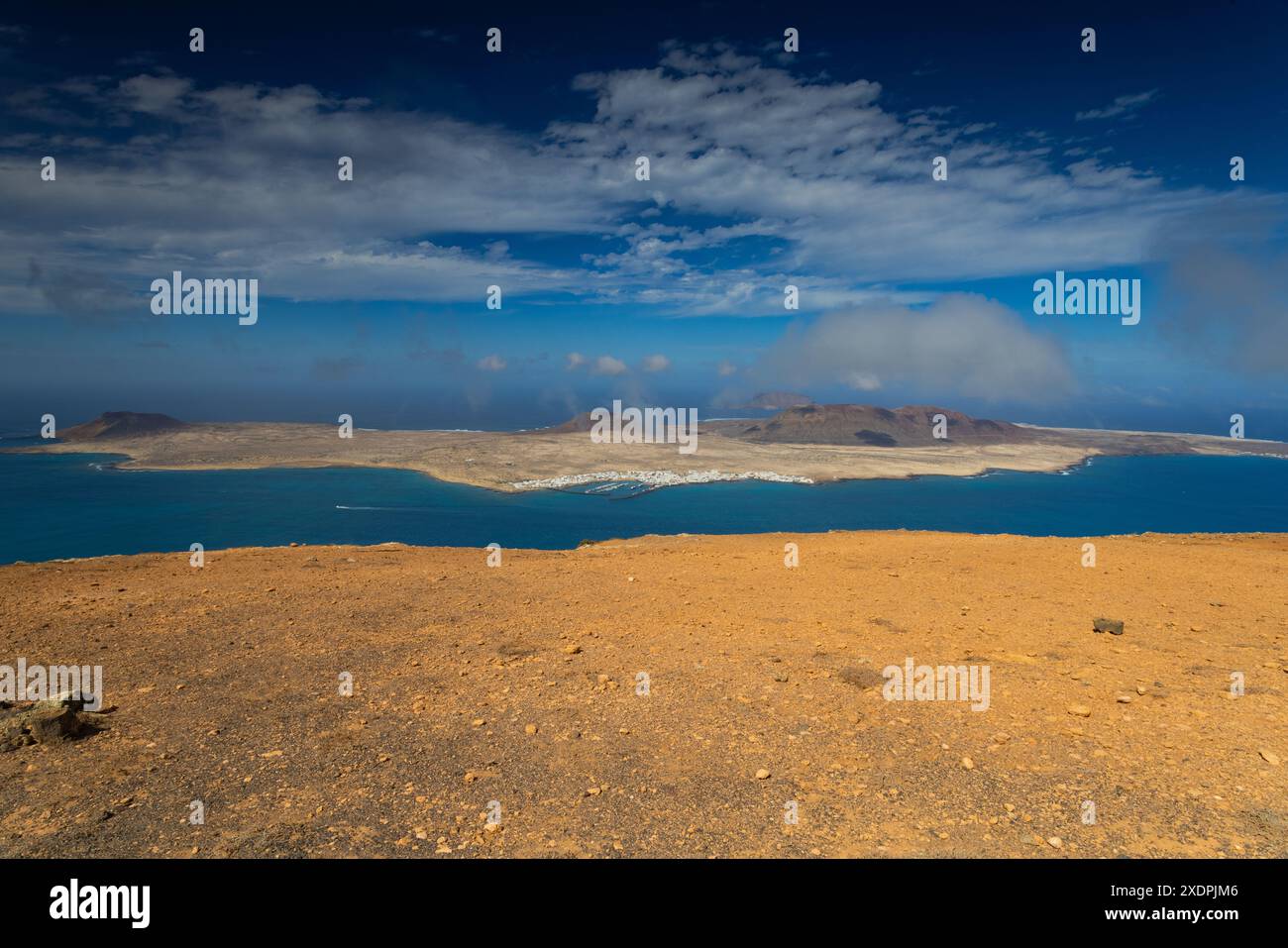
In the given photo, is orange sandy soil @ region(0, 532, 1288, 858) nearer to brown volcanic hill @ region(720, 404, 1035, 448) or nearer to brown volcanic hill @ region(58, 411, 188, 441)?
brown volcanic hill @ region(720, 404, 1035, 448)

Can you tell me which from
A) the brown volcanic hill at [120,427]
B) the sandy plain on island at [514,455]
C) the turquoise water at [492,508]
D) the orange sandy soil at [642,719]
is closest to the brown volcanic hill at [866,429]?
the sandy plain on island at [514,455]

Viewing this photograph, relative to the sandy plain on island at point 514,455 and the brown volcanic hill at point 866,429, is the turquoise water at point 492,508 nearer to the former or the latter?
the sandy plain on island at point 514,455

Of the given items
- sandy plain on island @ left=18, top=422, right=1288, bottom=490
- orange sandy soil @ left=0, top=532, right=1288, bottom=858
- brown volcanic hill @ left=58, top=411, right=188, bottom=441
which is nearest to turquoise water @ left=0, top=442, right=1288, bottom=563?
sandy plain on island @ left=18, top=422, right=1288, bottom=490

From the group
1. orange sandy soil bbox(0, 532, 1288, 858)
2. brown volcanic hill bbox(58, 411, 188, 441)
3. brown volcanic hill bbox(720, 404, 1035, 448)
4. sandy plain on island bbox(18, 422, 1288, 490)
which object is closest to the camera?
orange sandy soil bbox(0, 532, 1288, 858)

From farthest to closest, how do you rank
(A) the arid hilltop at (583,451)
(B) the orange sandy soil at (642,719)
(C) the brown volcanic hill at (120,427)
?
(C) the brown volcanic hill at (120,427)
(A) the arid hilltop at (583,451)
(B) the orange sandy soil at (642,719)

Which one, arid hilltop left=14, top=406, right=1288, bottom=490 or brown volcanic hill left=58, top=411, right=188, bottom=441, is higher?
brown volcanic hill left=58, top=411, right=188, bottom=441

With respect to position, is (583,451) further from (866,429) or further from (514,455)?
(866,429)

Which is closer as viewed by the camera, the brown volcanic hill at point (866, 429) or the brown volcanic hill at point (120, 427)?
the brown volcanic hill at point (120, 427)

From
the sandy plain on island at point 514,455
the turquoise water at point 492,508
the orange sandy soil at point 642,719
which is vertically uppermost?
the sandy plain on island at point 514,455
